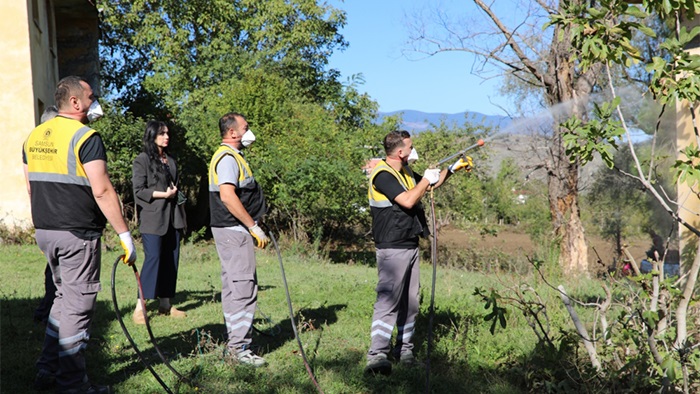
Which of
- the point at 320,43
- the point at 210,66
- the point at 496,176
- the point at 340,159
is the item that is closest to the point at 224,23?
the point at 210,66

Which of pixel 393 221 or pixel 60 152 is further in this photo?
pixel 393 221

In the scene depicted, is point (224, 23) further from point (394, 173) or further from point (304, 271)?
point (394, 173)

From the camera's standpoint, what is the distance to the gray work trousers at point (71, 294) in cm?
455

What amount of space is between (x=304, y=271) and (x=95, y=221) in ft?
22.5

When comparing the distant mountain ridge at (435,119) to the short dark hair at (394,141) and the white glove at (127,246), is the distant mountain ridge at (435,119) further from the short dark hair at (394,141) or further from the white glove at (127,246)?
the white glove at (127,246)

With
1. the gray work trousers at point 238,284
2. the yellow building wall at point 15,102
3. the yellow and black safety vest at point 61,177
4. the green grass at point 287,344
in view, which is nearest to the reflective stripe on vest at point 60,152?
the yellow and black safety vest at point 61,177

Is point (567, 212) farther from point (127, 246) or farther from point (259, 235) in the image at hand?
point (127, 246)

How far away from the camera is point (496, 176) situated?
3262 centimetres

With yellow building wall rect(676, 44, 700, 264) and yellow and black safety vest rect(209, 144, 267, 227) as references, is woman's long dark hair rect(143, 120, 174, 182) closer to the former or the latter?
yellow and black safety vest rect(209, 144, 267, 227)

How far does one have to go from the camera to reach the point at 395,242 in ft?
18.5

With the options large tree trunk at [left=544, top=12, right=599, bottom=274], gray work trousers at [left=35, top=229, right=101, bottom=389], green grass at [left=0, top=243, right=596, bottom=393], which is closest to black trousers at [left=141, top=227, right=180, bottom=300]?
green grass at [left=0, top=243, right=596, bottom=393]

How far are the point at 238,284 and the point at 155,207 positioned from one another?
184 centimetres

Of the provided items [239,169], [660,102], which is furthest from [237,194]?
[660,102]

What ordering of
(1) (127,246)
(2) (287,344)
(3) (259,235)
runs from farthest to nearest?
(2) (287,344) → (3) (259,235) → (1) (127,246)
